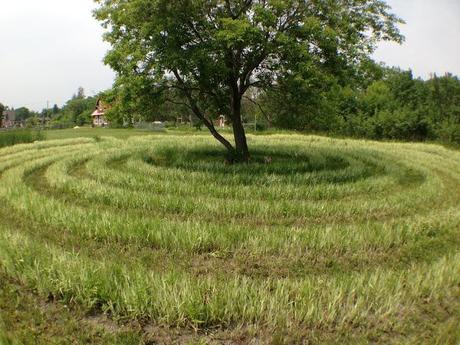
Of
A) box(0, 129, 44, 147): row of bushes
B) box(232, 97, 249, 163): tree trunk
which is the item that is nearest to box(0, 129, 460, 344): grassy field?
box(232, 97, 249, 163): tree trunk

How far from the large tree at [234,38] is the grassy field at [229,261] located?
16.2ft

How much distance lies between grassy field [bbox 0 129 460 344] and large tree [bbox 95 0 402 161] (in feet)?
16.2

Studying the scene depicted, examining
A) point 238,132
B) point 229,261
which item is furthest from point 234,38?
point 229,261

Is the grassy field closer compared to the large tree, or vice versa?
the grassy field

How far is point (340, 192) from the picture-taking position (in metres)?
13.8

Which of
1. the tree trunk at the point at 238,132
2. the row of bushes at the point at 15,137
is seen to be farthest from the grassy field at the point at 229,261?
the row of bushes at the point at 15,137

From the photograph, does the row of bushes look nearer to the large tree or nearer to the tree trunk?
the large tree

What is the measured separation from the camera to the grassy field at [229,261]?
5.45 metres

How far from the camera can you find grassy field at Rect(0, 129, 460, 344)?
5.45m

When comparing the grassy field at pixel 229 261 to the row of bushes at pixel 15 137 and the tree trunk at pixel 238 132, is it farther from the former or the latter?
the row of bushes at pixel 15 137

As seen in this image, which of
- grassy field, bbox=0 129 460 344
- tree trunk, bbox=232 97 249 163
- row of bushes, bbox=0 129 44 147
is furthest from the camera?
row of bushes, bbox=0 129 44 147

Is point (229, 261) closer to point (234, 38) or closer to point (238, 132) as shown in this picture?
point (234, 38)

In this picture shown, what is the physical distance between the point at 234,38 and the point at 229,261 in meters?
9.91

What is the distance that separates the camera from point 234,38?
14609mm
